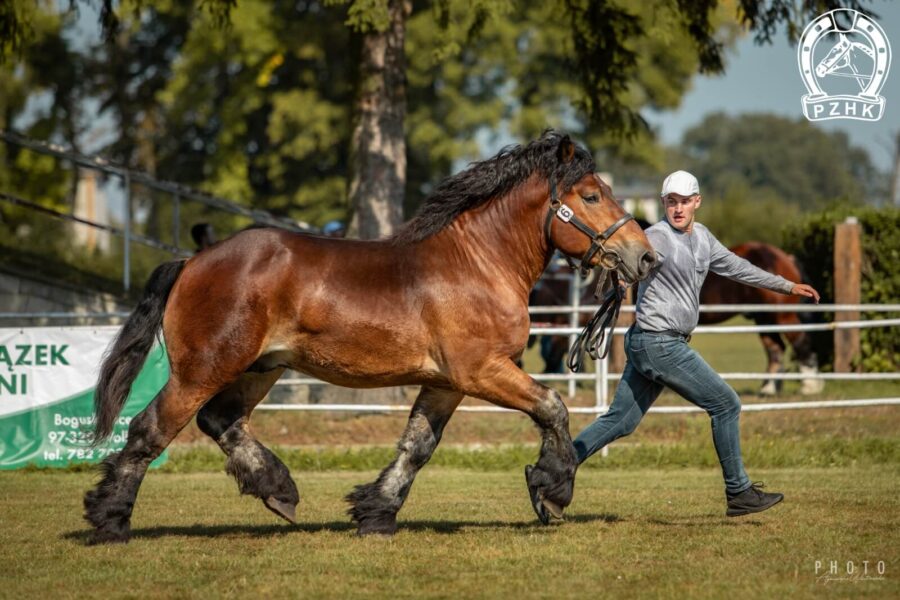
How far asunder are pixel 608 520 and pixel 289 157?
1119 inches

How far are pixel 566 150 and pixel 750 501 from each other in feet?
8.25

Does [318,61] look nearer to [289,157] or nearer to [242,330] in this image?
[289,157]

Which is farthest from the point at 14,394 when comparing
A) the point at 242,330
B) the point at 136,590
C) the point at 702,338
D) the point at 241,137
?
the point at 702,338

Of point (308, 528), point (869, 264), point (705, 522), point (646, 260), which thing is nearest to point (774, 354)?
point (869, 264)

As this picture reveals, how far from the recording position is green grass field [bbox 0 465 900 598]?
592 centimetres

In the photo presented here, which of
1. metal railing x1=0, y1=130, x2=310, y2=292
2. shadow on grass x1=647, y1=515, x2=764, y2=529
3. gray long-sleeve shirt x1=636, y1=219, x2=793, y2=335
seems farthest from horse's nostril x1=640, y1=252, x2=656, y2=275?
metal railing x1=0, y1=130, x2=310, y2=292

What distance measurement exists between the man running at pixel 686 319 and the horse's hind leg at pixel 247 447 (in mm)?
1933

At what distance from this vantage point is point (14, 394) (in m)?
11.3

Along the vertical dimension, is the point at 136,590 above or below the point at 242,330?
below

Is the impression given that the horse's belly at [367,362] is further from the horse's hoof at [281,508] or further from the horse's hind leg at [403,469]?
the horse's hoof at [281,508]

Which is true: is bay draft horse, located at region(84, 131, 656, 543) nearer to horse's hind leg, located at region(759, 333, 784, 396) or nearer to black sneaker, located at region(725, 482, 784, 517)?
black sneaker, located at region(725, 482, 784, 517)

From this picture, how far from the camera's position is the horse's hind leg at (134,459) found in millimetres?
7180

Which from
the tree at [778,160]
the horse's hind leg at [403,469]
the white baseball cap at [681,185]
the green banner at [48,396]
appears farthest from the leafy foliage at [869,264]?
the tree at [778,160]

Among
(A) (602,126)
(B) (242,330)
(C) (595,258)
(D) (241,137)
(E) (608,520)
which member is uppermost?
(D) (241,137)
